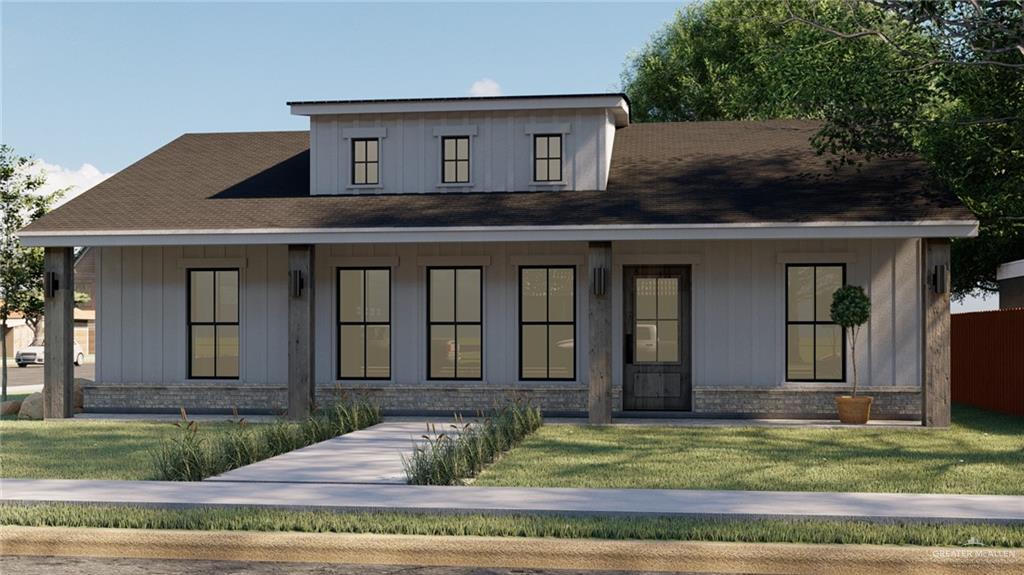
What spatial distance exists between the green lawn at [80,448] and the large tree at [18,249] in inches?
283

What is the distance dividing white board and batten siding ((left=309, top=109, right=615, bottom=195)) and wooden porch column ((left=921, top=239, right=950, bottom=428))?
230 inches

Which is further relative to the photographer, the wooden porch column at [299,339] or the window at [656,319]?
the window at [656,319]

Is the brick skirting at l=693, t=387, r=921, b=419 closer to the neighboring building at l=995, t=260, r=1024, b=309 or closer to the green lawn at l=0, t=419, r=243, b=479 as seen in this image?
the neighboring building at l=995, t=260, r=1024, b=309

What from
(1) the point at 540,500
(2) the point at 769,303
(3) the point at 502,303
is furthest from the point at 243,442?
(2) the point at 769,303

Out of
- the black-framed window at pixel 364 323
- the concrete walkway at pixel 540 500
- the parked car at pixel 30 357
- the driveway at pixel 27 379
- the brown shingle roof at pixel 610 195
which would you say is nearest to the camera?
the concrete walkway at pixel 540 500

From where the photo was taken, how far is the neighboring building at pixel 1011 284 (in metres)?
25.8

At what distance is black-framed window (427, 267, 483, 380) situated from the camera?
69.9 feet

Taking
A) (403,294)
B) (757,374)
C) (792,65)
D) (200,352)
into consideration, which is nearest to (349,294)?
(403,294)

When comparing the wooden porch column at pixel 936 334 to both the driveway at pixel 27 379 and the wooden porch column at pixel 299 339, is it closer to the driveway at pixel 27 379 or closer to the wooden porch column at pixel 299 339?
the wooden porch column at pixel 299 339

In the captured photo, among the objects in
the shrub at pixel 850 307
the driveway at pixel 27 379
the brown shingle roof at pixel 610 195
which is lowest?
the driveway at pixel 27 379

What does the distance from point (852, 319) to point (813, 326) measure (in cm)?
154

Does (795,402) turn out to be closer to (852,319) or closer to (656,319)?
(852,319)

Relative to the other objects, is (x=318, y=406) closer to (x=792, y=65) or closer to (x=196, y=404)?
(x=196, y=404)

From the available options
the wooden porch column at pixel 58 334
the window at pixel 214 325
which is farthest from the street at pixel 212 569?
the window at pixel 214 325
